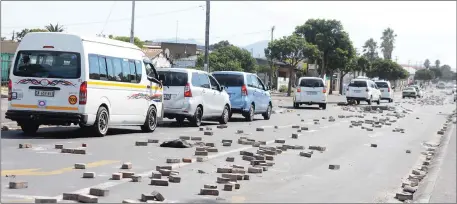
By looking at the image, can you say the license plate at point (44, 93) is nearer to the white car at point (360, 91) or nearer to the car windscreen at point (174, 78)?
the car windscreen at point (174, 78)

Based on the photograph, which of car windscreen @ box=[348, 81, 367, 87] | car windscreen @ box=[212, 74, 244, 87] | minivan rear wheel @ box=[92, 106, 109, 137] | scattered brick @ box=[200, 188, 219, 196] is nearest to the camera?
scattered brick @ box=[200, 188, 219, 196]

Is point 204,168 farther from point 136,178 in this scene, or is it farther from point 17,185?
point 17,185

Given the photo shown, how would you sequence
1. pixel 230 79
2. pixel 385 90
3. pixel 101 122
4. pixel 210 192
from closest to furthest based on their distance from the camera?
pixel 210 192 → pixel 101 122 → pixel 230 79 → pixel 385 90

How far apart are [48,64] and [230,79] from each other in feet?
33.2

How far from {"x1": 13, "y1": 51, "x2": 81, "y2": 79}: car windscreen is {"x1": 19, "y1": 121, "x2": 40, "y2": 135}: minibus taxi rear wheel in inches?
54.4

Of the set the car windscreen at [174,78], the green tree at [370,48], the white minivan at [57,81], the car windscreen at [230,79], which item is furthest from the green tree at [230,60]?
the green tree at [370,48]

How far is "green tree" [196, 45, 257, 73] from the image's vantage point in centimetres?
4229

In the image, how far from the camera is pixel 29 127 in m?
14.6

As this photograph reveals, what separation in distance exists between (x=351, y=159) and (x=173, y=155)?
3.85 meters

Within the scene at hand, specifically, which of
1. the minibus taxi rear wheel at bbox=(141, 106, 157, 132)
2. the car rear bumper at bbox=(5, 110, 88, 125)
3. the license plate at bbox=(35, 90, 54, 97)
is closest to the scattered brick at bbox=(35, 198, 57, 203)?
the car rear bumper at bbox=(5, 110, 88, 125)

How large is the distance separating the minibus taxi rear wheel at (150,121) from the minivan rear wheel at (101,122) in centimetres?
206

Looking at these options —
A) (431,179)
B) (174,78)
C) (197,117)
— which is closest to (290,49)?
(197,117)

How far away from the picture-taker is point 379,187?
9.98m

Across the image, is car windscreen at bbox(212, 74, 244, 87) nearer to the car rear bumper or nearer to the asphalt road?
the asphalt road
